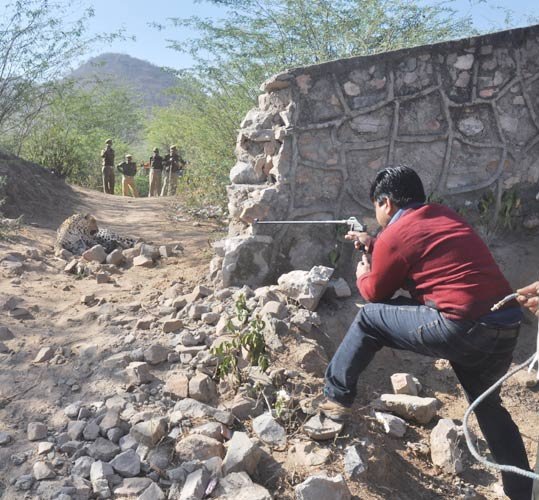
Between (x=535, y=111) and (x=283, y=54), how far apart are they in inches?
168

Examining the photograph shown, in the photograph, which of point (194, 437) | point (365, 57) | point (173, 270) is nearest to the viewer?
point (194, 437)

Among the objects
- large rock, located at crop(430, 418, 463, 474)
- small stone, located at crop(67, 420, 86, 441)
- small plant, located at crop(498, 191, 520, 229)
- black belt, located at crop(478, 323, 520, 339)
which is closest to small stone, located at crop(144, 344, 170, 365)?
small stone, located at crop(67, 420, 86, 441)

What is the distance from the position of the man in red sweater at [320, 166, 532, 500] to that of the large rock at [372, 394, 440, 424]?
67cm

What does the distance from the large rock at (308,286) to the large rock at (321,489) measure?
1401 mm

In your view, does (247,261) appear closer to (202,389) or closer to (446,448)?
(202,389)

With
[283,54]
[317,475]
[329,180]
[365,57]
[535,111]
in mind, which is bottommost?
[317,475]

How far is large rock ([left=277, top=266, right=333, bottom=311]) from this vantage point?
11.6ft

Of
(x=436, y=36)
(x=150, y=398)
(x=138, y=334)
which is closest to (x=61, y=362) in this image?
(x=138, y=334)

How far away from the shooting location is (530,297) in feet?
6.31

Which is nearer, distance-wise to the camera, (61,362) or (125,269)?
(61,362)

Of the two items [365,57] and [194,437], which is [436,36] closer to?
[365,57]

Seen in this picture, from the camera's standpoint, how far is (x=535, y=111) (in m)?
4.25

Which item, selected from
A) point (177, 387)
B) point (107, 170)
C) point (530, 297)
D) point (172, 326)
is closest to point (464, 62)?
point (530, 297)

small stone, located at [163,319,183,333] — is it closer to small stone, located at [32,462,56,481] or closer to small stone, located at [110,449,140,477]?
small stone, located at [110,449,140,477]
